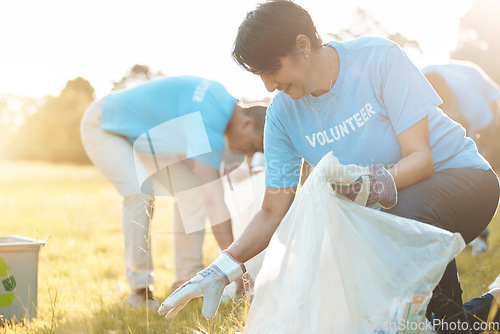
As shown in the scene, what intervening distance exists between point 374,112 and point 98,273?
2.42 m

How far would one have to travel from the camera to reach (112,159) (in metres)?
2.74

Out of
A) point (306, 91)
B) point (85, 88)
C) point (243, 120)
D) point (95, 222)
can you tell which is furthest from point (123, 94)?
point (85, 88)

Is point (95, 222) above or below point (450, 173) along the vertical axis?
below

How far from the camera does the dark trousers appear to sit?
148cm

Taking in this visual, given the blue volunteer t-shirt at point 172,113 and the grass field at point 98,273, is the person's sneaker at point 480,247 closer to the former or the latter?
the grass field at point 98,273

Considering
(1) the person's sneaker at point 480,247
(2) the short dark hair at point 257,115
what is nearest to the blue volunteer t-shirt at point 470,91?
(1) the person's sneaker at point 480,247

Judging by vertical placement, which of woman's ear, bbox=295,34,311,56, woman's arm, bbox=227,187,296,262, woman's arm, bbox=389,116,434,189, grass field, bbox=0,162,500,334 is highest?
woman's ear, bbox=295,34,311,56

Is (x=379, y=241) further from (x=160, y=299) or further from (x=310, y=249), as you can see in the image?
(x=160, y=299)

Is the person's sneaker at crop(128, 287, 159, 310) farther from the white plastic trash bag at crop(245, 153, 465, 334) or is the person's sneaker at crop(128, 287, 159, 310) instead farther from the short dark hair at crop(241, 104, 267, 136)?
the white plastic trash bag at crop(245, 153, 465, 334)

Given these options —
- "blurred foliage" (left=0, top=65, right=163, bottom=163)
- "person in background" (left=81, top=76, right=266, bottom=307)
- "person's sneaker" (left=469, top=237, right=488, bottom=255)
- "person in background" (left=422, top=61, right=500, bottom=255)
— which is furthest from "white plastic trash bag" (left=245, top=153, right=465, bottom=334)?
"blurred foliage" (left=0, top=65, right=163, bottom=163)

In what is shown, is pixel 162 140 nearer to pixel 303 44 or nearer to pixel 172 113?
pixel 172 113

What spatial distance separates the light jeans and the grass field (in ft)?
0.51

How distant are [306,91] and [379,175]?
0.35 metres

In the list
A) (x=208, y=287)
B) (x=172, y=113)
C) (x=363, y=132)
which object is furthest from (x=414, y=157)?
(x=172, y=113)
